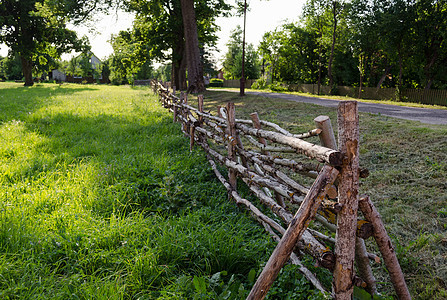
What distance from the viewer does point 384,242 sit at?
191 cm

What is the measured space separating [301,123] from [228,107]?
5190mm

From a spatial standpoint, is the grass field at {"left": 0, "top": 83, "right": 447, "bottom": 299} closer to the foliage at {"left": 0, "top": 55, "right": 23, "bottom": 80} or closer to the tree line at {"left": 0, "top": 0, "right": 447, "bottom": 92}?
the tree line at {"left": 0, "top": 0, "right": 447, "bottom": 92}

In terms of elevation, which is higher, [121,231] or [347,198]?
[347,198]

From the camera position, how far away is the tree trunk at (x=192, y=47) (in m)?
17.5

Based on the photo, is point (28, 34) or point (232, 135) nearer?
point (232, 135)

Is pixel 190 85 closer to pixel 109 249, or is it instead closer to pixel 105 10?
pixel 105 10

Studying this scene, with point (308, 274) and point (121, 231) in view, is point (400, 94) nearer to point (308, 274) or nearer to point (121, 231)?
point (308, 274)

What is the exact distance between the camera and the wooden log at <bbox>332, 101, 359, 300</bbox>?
1729 millimetres

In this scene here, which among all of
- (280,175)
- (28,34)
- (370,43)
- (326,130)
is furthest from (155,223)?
(28,34)

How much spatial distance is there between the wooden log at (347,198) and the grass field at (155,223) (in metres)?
0.40

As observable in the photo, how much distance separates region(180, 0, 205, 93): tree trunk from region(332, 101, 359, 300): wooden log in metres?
17.3

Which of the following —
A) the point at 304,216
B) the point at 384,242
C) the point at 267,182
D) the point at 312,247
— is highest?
the point at 304,216

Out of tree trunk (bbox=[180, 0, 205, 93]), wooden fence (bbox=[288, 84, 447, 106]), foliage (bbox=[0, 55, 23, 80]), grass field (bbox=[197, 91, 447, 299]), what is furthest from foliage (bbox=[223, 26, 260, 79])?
grass field (bbox=[197, 91, 447, 299])

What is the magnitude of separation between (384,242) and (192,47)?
57.7ft
